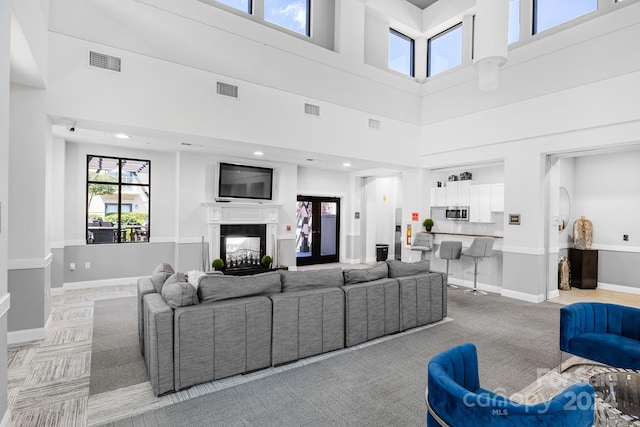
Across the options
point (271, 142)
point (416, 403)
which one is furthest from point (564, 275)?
point (271, 142)

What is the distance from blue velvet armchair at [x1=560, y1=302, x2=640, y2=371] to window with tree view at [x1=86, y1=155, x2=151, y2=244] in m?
7.53

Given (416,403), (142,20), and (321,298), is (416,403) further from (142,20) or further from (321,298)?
(142,20)

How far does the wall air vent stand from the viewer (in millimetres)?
6141

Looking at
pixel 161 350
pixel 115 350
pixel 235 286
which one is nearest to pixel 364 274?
pixel 235 286

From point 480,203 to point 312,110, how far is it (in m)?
3.96

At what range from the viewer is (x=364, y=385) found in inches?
118

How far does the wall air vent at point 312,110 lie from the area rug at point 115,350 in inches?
171

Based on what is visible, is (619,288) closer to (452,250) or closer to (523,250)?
(523,250)

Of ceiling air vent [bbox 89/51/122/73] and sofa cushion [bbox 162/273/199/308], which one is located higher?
ceiling air vent [bbox 89/51/122/73]

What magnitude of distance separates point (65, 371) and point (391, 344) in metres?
3.35

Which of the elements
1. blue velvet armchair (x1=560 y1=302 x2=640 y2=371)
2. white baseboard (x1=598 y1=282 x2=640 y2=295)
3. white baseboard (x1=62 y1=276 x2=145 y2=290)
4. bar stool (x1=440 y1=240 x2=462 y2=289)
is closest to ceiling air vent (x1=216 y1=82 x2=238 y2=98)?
white baseboard (x1=62 y1=276 x2=145 y2=290)

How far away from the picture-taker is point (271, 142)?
5.77m

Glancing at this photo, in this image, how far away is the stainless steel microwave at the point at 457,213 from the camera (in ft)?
24.1

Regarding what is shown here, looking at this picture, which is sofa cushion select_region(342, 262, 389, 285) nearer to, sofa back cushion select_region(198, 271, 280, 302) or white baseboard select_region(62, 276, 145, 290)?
sofa back cushion select_region(198, 271, 280, 302)
